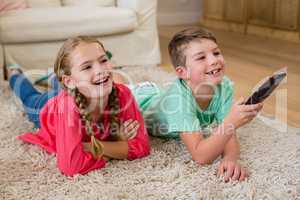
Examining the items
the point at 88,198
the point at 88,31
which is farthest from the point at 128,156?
the point at 88,31

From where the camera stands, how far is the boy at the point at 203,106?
47.4 inches

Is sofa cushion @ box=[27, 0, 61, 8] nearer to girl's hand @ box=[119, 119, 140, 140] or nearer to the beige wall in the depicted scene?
girl's hand @ box=[119, 119, 140, 140]

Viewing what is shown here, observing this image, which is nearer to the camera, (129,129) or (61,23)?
(129,129)

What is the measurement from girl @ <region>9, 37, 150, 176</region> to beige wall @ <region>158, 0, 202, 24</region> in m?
3.49

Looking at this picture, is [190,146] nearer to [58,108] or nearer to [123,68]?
[58,108]

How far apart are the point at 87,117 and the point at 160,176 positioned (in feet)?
0.90

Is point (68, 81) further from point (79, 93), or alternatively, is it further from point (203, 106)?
point (203, 106)

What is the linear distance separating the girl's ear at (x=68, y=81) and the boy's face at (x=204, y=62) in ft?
1.07

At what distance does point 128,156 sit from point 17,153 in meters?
0.34

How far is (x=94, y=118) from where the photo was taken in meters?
1.37

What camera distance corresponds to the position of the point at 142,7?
271cm

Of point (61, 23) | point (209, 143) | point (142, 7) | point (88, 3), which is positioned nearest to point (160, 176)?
point (209, 143)

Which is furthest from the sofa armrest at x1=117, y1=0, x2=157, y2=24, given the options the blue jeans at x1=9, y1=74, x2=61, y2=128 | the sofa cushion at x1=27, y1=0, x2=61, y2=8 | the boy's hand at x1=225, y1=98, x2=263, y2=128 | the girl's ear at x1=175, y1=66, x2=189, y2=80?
the boy's hand at x1=225, y1=98, x2=263, y2=128

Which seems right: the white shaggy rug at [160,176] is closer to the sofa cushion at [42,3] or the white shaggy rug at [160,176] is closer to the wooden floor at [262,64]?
the wooden floor at [262,64]
